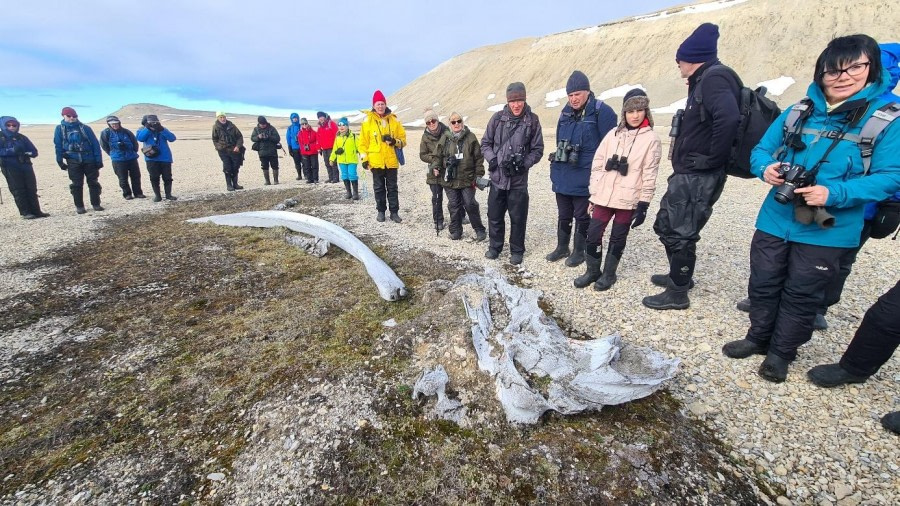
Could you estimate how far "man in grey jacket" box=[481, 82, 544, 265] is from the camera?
5.59 m

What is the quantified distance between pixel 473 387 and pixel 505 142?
3.66 metres

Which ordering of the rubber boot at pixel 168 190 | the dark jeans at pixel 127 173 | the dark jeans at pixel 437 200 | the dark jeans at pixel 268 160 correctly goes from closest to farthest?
1. the dark jeans at pixel 437 200
2. the dark jeans at pixel 127 173
3. the rubber boot at pixel 168 190
4. the dark jeans at pixel 268 160

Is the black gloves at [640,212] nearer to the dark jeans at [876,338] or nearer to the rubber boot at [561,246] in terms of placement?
the rubber boot at [561,246]

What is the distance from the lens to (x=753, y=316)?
356 cm

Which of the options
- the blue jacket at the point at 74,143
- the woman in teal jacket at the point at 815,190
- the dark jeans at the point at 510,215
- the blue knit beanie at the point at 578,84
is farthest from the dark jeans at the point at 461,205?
the blue jacket at the point at 74,143

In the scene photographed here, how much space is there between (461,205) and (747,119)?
4281 millimetres

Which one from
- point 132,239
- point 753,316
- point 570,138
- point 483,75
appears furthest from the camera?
point 483,75

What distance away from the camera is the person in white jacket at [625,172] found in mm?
4477

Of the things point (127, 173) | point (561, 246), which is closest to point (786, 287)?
point (561, 246)

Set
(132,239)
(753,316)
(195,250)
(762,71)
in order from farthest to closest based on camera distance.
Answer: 1. (762,71)
2. (132,239)
3. (195,250)
4. (753,316)

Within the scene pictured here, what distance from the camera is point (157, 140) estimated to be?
10.9 meters

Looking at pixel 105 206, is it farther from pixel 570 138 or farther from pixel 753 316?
pixel 753 316

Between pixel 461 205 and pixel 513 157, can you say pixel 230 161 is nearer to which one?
pixel 461 205

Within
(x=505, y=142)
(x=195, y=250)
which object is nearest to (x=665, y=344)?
(x=505, y=142)
